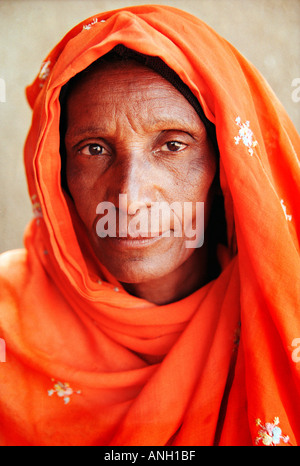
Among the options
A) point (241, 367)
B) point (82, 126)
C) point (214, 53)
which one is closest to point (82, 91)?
point (82, 126)

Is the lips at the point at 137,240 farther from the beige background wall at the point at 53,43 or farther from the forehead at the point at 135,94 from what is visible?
the beige background wall at the point at 53,43

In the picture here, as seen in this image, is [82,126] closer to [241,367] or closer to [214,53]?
[214,53]

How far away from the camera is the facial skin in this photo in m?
1.12

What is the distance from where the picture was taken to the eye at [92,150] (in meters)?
1.22

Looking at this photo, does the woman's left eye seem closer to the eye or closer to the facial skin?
the facial skin

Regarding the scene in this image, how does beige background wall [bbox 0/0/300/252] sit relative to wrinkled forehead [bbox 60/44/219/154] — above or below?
above

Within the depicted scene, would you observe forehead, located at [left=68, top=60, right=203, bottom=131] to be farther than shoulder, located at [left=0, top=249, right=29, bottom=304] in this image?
No

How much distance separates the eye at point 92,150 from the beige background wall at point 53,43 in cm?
89

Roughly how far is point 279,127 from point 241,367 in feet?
2.05

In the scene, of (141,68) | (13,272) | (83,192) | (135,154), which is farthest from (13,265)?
(141,68)

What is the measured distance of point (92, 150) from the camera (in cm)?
124

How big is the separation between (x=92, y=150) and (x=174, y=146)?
243 mm

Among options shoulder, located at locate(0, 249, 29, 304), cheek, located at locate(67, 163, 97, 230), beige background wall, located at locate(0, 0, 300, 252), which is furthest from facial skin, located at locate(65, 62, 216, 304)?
beige background wall, located at locate(0, 0, 300, 252)

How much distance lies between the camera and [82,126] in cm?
119
